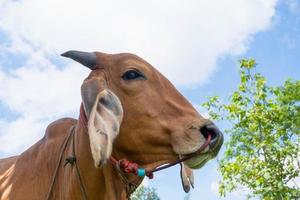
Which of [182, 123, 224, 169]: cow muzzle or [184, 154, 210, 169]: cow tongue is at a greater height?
[182, 123, 224, 169]: cow muzzle

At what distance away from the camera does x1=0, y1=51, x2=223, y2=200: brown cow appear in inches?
128

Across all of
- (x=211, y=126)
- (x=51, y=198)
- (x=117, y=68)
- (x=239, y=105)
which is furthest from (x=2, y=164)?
(x=239, y=105)

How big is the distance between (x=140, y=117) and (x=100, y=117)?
319 mm

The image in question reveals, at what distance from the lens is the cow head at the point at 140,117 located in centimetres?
323

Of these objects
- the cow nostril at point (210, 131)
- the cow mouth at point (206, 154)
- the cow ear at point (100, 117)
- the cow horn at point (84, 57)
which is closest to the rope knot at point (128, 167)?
the cow ear at point (100, 117)

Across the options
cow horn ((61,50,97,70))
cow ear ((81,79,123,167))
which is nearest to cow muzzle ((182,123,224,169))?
cow ear ((81,79,123,167))

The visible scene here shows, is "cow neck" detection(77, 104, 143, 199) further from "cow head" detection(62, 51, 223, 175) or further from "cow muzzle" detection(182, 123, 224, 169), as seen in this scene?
"cow muzzle" detection(182, 123, 224, 169)

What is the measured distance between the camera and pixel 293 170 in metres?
13.9

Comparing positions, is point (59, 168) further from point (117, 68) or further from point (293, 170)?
point (293, 170)

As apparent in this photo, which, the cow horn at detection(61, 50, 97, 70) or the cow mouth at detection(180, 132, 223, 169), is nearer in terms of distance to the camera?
the cow mouth at detection(180, 132, 223, 169)

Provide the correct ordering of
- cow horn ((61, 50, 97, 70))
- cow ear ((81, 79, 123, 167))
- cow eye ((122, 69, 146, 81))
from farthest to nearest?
cow horn ((61, 50, 97, 70)), cow eye ((122, 69, 146, 81)), cow ear ((81, 79, 123, 167))

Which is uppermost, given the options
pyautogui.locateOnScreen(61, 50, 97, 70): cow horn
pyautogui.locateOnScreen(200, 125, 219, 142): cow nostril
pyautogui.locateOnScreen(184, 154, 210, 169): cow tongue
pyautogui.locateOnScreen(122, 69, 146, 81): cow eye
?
pyautogui.locateOnScreen(61, 50, 97, 70): cow horn

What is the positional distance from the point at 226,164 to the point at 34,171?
1090 centimetres

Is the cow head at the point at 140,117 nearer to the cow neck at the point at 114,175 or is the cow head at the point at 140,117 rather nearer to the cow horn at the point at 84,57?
the cow horn at the point at 84,57
